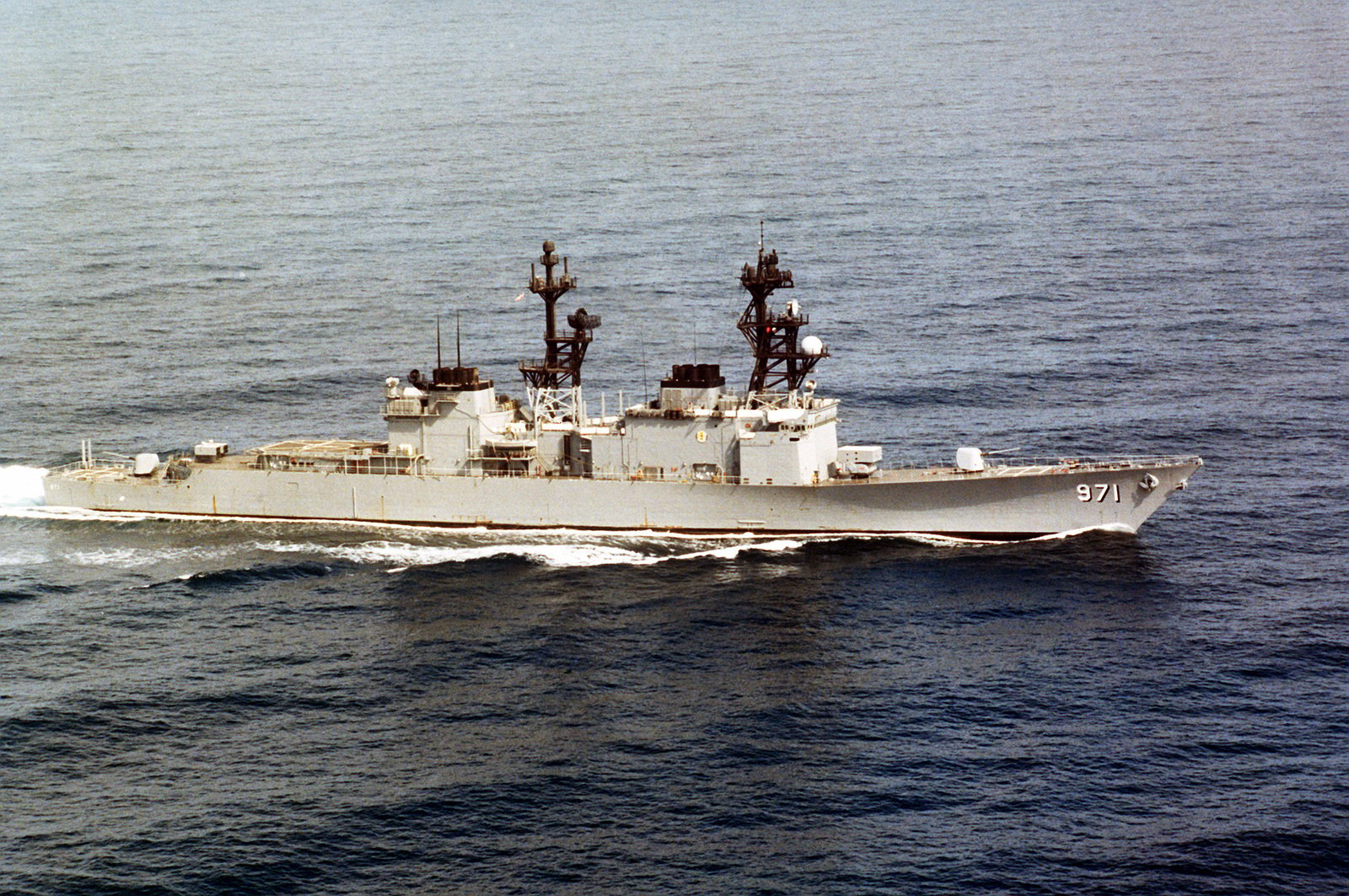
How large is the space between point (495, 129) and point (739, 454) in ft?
254

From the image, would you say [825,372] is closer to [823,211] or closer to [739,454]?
[739,454]

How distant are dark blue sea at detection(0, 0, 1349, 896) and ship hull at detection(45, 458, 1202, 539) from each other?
1.44m

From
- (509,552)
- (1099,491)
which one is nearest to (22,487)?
(509,552)

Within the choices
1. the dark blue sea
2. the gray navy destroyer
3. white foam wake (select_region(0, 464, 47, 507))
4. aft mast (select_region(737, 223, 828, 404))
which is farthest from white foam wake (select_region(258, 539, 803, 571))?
white foam wake (select_region(0, 464, 47, 507))

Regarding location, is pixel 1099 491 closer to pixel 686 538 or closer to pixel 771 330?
pixel 771 330

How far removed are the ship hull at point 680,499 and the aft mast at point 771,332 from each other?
623 centimetres

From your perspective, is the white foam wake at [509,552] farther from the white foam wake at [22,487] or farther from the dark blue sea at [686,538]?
the white foam wake at [22,487]

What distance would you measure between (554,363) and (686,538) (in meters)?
11.5

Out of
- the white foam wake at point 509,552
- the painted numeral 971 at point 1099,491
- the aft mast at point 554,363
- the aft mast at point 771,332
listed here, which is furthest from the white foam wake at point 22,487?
the painted numeral 971 at point 1099,491

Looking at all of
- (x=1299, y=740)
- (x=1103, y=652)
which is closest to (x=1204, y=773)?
(x=1299, y=740)

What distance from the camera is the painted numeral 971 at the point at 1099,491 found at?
2655 inches

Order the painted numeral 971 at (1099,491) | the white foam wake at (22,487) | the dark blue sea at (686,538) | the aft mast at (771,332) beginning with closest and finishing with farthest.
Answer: the dark blue sea at (686,538), the painted numeral 971 at (1099,491), the aft mast at (771,332), the white foam wake at (22,487)

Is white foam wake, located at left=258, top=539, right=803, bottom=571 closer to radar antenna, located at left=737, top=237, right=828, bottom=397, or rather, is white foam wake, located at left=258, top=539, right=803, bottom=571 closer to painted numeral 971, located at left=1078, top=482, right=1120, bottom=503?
radar antenna, located at left=737, top=237, right=828, bottom=397

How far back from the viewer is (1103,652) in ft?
178
